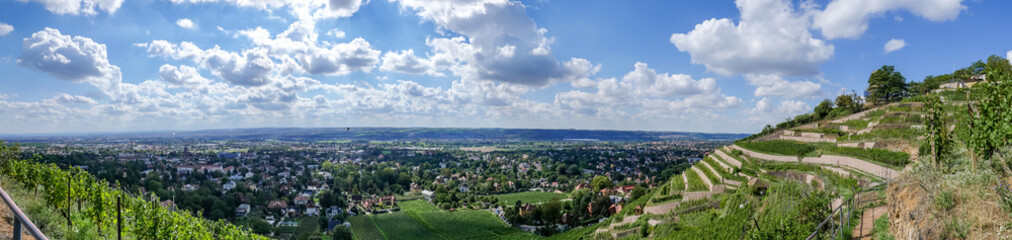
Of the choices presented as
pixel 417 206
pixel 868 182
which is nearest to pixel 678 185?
pixel 868 182

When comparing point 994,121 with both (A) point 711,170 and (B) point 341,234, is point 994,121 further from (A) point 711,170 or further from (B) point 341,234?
(B) point 341,234

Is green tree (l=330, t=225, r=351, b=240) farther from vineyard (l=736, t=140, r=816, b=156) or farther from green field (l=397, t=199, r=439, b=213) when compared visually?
vineyard (l=736, t=140, r=816, b=156)

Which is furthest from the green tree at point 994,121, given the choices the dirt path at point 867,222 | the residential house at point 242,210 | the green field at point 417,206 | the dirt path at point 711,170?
the residential house at point 242,210

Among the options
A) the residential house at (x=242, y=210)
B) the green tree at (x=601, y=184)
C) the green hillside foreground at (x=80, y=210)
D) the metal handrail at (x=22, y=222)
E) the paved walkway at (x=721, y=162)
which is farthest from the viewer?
the green tree at (x=601, y=184)

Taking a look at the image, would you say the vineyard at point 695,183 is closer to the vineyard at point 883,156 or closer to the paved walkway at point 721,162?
the paved walkway at point 721,162

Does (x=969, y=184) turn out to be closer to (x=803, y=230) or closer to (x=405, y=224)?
(x=803, y=230)

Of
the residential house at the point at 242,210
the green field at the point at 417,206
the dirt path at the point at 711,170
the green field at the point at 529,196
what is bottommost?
the green field at the point at 417,206
